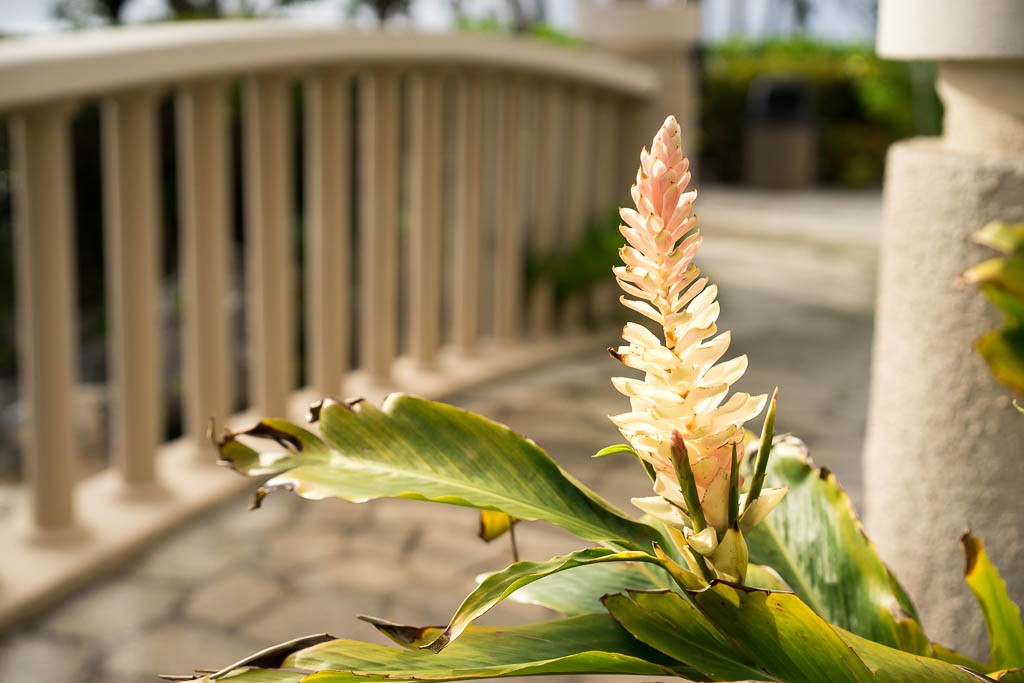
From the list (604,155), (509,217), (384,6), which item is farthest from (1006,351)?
(384,6)

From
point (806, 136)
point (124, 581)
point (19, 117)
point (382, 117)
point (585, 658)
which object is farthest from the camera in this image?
point (806, 136)

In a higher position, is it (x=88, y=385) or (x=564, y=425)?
(x=564, y=425)

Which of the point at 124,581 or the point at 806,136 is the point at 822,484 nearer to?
the point at 124,581

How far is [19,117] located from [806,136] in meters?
9.09

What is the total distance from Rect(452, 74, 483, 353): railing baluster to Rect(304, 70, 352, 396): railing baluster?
56 cm

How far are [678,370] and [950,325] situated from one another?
0.79 metres

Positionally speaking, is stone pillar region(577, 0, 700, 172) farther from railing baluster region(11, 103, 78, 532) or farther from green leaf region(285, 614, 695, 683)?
green leaf region(285, 614, 695, 683)

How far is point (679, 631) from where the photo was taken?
2.76 ft

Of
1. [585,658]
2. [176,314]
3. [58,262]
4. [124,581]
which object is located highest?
[585,658]

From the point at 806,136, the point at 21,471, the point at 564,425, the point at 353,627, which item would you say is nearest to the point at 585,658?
the point at 353,627

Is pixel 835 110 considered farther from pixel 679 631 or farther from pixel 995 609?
pixel 679 631

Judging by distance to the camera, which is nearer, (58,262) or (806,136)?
(58,262)

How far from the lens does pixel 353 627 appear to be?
85.2 inches

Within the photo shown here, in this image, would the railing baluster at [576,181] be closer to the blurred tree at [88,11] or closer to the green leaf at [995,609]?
the green leaf at [995,609]
